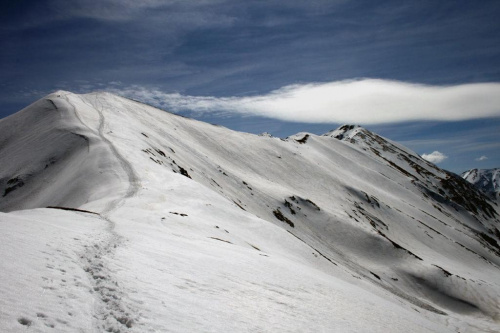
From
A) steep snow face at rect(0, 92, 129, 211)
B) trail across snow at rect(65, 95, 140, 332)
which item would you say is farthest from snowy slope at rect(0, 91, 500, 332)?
steep snow face at rect(0, 92, 129, 211)

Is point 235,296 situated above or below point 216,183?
below

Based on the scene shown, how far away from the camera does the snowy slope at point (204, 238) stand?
25.7 ft

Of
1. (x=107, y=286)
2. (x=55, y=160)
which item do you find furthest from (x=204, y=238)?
(x=55, y=160)

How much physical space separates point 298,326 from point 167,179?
25.9 metres

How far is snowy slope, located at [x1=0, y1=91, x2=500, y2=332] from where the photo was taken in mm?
7843

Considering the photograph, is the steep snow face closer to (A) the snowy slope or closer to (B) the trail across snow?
(A) the snowy slope

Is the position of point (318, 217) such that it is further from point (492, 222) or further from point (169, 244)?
point (492, 222)

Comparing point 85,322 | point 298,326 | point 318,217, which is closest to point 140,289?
point 85,322

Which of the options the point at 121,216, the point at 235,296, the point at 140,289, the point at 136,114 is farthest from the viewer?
the point at 136,114

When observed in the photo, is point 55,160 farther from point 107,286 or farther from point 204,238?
point 107,286

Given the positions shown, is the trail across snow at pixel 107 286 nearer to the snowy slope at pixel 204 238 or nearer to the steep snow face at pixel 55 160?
the snowy slope at pixel 204 238

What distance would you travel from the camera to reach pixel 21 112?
66062 millimetres

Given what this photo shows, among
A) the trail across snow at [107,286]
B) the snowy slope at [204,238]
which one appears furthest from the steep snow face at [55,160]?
the trail across snow at [107,286]

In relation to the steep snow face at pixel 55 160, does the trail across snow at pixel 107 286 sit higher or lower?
lower
